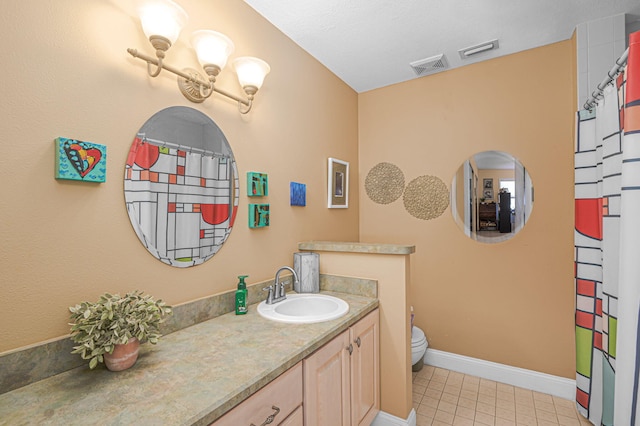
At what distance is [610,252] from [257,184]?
1.97 metres

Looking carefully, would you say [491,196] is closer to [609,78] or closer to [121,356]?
[609,78]

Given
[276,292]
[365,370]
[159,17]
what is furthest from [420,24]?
[365,370]

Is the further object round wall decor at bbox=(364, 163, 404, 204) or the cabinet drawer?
round wall decor at bbox=(364, 163, 404, 204)

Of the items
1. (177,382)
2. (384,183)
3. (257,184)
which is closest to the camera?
(177,382)

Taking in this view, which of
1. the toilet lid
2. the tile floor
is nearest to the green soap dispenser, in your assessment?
the tile floor

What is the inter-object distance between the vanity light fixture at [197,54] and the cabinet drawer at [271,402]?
127 cm

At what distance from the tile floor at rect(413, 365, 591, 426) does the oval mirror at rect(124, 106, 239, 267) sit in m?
1.81

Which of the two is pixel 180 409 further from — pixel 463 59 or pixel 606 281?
pixel 463 59

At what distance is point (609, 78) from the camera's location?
1.58m

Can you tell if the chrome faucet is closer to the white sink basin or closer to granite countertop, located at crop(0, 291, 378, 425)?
the white sink basin

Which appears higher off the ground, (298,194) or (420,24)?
(420,24)

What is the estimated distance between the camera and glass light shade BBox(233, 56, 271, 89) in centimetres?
157

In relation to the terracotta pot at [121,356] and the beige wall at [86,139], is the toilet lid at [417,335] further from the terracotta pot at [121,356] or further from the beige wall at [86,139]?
the terracotta pot at [121,356]

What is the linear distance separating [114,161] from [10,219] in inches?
14.4
